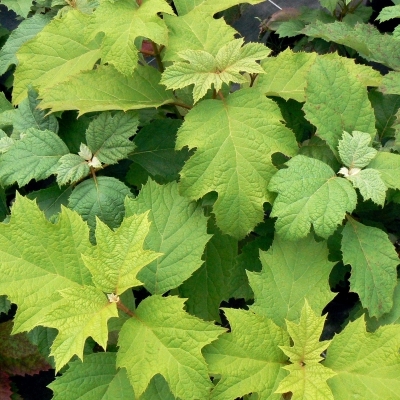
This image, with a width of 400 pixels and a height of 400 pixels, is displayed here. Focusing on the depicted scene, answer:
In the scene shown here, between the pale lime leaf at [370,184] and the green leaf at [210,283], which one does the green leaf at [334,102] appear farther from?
the green leaf at [210,283]

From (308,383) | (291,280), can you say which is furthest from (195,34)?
(308,383)

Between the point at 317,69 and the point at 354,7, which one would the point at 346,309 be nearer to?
the point at 317,69

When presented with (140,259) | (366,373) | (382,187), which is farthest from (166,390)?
(382,187)

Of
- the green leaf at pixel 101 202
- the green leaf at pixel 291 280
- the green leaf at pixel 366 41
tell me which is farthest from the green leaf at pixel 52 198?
the green leaf at pixel 366 41

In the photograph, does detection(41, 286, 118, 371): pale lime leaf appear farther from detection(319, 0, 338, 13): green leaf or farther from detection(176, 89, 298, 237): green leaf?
detection(319, 0, 338, 13): green leaf

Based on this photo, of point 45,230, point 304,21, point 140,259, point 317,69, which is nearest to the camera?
point 140,259

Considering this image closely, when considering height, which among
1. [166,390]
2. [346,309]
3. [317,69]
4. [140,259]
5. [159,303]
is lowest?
[346,309]

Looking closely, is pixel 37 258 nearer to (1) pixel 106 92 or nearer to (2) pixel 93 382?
(2) pixel 93 382
